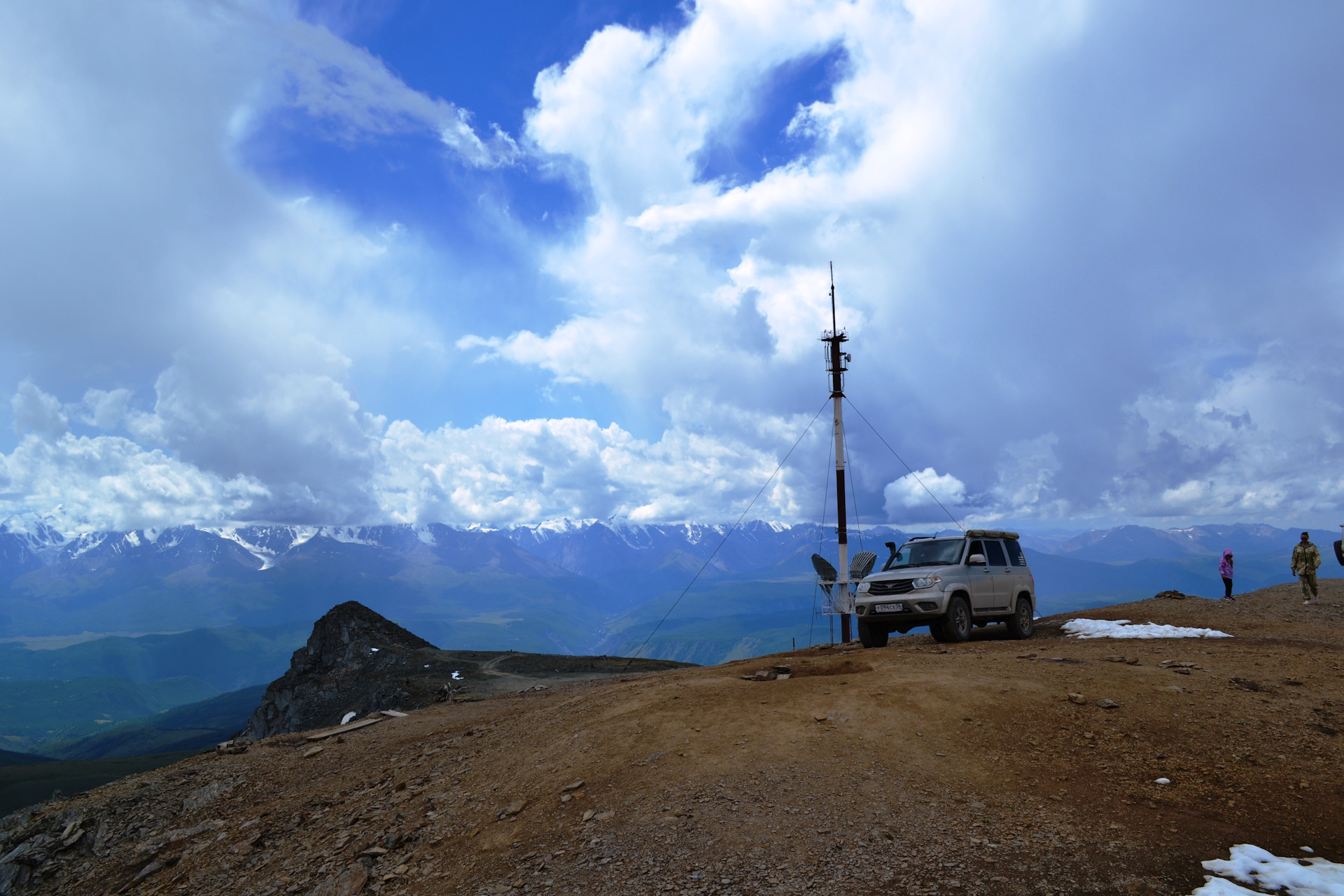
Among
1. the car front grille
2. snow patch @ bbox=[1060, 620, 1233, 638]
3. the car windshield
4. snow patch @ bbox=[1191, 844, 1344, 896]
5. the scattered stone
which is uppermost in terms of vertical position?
the car windshield

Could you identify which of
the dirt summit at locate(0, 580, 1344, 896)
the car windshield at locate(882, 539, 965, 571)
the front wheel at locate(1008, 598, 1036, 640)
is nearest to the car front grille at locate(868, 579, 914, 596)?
the car windshield at locate(882, 539, 965, 571)

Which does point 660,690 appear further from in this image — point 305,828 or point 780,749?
point 305,828

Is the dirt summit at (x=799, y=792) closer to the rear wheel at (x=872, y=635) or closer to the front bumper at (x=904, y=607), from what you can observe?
the front bumper at (x=904, y=607)

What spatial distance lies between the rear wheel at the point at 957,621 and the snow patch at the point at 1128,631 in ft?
11.3

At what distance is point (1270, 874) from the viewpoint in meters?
6.07

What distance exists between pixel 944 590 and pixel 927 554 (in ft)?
4.31

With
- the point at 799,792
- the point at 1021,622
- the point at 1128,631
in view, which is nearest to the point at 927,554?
the point at 1021,622

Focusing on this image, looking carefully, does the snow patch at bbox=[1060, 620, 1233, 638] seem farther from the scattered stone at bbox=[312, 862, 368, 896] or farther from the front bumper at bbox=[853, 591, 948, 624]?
the scattered stone at bbox=[312, 862, 368, 896]

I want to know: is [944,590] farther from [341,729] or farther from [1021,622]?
[341,729]

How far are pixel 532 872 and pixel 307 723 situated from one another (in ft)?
127

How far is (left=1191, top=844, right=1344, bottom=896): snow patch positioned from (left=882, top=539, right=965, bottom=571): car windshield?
1048cm

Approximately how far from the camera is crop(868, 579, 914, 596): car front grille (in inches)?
646

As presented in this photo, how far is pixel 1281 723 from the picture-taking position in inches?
364

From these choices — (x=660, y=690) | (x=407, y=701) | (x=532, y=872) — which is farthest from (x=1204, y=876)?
(x=407, y=701)
